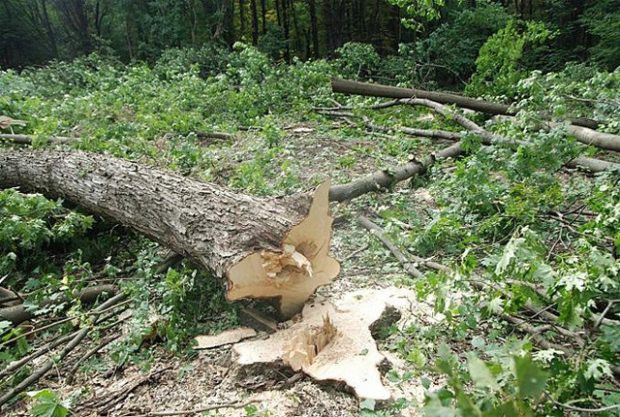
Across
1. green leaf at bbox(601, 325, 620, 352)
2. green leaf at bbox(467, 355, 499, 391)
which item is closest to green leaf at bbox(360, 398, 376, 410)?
green leaf at bbox(601, 325, 620, 352)

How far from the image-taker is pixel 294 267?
8.34ft

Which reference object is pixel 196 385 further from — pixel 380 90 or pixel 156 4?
pixel 156 4

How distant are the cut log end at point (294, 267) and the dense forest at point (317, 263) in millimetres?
11

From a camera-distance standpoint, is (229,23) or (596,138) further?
(229,23)

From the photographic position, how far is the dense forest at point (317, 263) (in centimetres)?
187

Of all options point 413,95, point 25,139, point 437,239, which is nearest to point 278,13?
point 413,95

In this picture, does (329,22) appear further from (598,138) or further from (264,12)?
(598,138)

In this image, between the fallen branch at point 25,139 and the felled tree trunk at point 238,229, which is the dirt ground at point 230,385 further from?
the fallen branch at point 25,139

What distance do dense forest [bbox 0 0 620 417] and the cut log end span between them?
0.01m

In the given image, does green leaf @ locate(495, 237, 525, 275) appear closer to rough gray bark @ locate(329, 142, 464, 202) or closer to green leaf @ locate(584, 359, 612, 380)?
green leaf @ locate(584, 359, 612, 380)

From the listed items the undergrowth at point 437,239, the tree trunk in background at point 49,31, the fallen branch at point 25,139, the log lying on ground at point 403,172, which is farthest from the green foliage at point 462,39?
the tree trunk in background at point 49,31

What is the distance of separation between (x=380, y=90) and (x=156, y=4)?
10.2 m

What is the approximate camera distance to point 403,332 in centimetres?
244

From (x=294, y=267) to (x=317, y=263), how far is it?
19 centimetres
